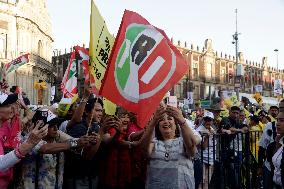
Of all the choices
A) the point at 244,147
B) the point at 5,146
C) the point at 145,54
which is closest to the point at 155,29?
the point at 145,54

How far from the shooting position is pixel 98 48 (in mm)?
4223

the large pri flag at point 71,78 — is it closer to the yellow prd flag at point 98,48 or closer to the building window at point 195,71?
the yellow prd flag at point 98,48

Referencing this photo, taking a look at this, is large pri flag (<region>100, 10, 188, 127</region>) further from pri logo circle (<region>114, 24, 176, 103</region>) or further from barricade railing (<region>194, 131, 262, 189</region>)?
barricade railing (<region>194, 131, 262, 189</region>)

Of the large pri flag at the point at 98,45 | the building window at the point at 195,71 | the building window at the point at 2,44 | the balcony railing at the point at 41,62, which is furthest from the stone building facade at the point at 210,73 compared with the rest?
the large pri flag at the point at 98,45

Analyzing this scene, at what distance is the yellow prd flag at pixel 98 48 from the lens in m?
4.03

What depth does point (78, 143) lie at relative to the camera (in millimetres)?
3652

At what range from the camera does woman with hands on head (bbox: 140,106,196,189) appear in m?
3.75

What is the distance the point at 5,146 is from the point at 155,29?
5.65ft

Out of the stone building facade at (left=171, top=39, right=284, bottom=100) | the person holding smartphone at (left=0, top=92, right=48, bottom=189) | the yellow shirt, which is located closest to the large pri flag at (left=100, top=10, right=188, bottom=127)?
the person holding smartphone at (left=0, top=92, right=48, bottom=189)

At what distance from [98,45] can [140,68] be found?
0.66 meters

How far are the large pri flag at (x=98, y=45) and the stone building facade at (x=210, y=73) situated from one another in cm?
4735

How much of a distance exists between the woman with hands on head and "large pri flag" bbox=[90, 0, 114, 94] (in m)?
0.85

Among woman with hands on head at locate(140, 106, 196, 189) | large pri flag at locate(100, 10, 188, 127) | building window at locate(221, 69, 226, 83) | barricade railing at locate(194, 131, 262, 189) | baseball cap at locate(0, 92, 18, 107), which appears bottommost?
barricade railing at locate(194, 131, 262, 189)

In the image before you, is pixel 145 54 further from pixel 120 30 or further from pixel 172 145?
pixel 172 145
